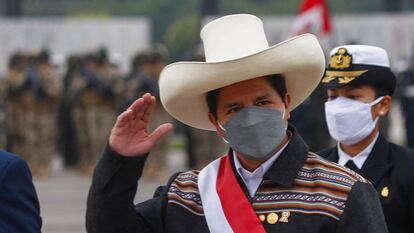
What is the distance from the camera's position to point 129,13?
2454 inches

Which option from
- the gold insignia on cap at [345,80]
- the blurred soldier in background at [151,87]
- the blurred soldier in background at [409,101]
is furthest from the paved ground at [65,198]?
the gold insignia on cap at [345,80]

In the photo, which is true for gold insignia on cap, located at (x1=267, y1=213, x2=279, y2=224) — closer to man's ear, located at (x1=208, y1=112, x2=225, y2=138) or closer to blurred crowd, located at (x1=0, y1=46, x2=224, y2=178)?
man's ear, located at (x1=208, y1=112, x2=225, y2=138)

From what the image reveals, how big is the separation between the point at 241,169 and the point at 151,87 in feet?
44.1

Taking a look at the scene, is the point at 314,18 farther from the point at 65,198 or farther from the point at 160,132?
the point at 160,132

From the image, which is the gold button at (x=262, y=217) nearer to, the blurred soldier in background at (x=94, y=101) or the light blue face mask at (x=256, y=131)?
the light blue face mask at (x=256, y=131)

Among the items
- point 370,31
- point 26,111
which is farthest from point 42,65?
point 370,31

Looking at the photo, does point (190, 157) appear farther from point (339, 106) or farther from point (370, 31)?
point (339, 106)

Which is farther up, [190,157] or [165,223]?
[165,223]

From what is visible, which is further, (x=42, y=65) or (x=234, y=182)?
(x=42, y=65)

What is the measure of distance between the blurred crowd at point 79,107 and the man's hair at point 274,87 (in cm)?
1390

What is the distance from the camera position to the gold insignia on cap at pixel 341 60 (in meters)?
5.84

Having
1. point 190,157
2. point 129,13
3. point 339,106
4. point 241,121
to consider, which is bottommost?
point 129,13

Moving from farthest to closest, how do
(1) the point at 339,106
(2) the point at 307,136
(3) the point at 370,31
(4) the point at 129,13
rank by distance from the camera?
(4) the point at 129,13 < (3) the point at 370,31 < (2) the point at 307,136 < (1) the point at 339,106

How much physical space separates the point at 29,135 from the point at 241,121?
15.7 meters
